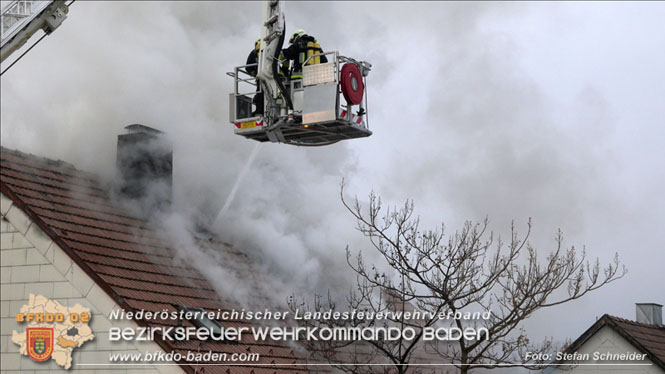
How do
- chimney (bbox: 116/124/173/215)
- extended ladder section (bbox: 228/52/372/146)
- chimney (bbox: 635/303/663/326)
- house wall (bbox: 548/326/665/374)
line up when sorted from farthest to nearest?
chimney (bbox: 635/303/663/326), house wall (bbox: 548/326/665/374), chimney (bbox: 116/124/173/215), extended ladder section (bbox: 228/52/372/146)

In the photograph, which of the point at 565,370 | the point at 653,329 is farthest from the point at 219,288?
the point at 653,329

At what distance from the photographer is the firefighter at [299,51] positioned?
44.8 feet

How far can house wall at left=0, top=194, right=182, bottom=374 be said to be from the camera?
1416 centimetres

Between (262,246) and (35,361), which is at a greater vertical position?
(262,246)

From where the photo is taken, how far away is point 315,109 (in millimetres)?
13094

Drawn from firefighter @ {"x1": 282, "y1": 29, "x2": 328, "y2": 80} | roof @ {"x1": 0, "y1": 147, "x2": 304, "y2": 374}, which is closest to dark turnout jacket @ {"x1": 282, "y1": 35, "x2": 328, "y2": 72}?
firefighter @ {"x1": 282, "y1": 29, "x2": 328, "y2": 80}

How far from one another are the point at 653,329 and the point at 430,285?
10.2 meters

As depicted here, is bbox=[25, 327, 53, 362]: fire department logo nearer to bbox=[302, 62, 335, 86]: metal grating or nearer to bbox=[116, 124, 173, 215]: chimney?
bbox=[116, 124, 173, 215]: chimney

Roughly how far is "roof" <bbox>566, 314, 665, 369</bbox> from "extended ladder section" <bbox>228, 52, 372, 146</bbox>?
7935 mm

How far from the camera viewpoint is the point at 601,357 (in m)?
19.3

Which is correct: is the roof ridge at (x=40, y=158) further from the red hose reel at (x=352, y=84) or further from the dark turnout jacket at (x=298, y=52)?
the red hose reel at (x=352, y=84)

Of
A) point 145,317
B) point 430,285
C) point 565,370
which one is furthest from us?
point 565,370

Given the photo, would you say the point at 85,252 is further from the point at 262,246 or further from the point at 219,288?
the point at 262,246

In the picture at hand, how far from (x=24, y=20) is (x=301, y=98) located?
432cm
